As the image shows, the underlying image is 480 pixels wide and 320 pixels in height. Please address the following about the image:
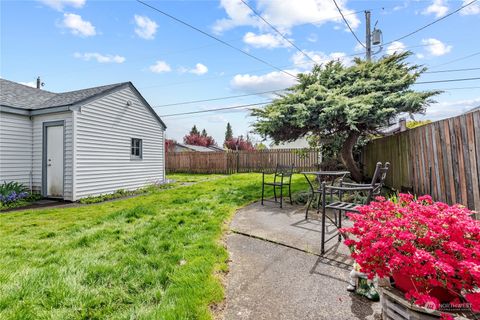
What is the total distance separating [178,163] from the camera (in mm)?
17172

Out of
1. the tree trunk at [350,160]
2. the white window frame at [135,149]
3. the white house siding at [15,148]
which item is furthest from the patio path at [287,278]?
the white house siding at [15,148]

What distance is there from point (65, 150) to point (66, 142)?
230 mm

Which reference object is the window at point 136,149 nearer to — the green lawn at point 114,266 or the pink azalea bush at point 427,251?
the green lawn at point 114,266

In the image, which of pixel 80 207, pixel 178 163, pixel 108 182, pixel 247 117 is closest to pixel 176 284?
pixel 80 207

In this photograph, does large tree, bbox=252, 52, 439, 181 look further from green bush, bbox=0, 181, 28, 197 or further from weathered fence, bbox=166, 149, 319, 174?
green bush, bbox=0, 181, 28, 197

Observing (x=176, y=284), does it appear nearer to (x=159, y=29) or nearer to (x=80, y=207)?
(x=80, y=207)

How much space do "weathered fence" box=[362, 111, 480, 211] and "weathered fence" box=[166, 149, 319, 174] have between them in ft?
25.6

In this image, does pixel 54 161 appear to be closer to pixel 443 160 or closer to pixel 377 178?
pixel 377 178

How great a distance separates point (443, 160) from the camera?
143 inches

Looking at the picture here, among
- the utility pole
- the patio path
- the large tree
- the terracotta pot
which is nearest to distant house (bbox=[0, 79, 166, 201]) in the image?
the large tree

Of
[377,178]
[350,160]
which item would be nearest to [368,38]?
[350,160]

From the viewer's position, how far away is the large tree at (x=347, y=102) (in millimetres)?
5867

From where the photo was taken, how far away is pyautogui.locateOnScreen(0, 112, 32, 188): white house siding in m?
6.88

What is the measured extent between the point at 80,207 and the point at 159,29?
5924mm
